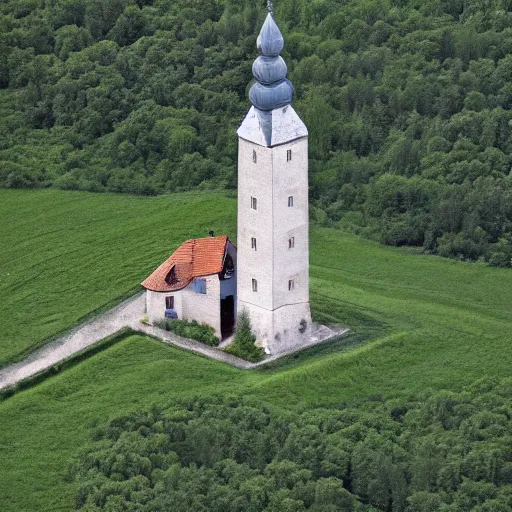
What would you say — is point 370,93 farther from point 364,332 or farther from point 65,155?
point 364,332

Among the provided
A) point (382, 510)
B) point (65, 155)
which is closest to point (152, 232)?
point (65, 155)

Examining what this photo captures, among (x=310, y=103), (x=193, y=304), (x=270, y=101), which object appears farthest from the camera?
(x=310, y=103)

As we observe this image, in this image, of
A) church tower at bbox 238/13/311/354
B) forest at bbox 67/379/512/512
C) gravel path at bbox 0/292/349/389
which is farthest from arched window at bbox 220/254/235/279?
forest at bbox 67/379/512/512

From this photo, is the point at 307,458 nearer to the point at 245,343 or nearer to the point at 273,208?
the point at 245,343

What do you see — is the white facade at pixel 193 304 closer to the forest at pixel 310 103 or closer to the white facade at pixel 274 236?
the white facade at pixel 274 236

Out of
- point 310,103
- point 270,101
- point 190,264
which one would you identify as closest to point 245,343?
point 190,264
